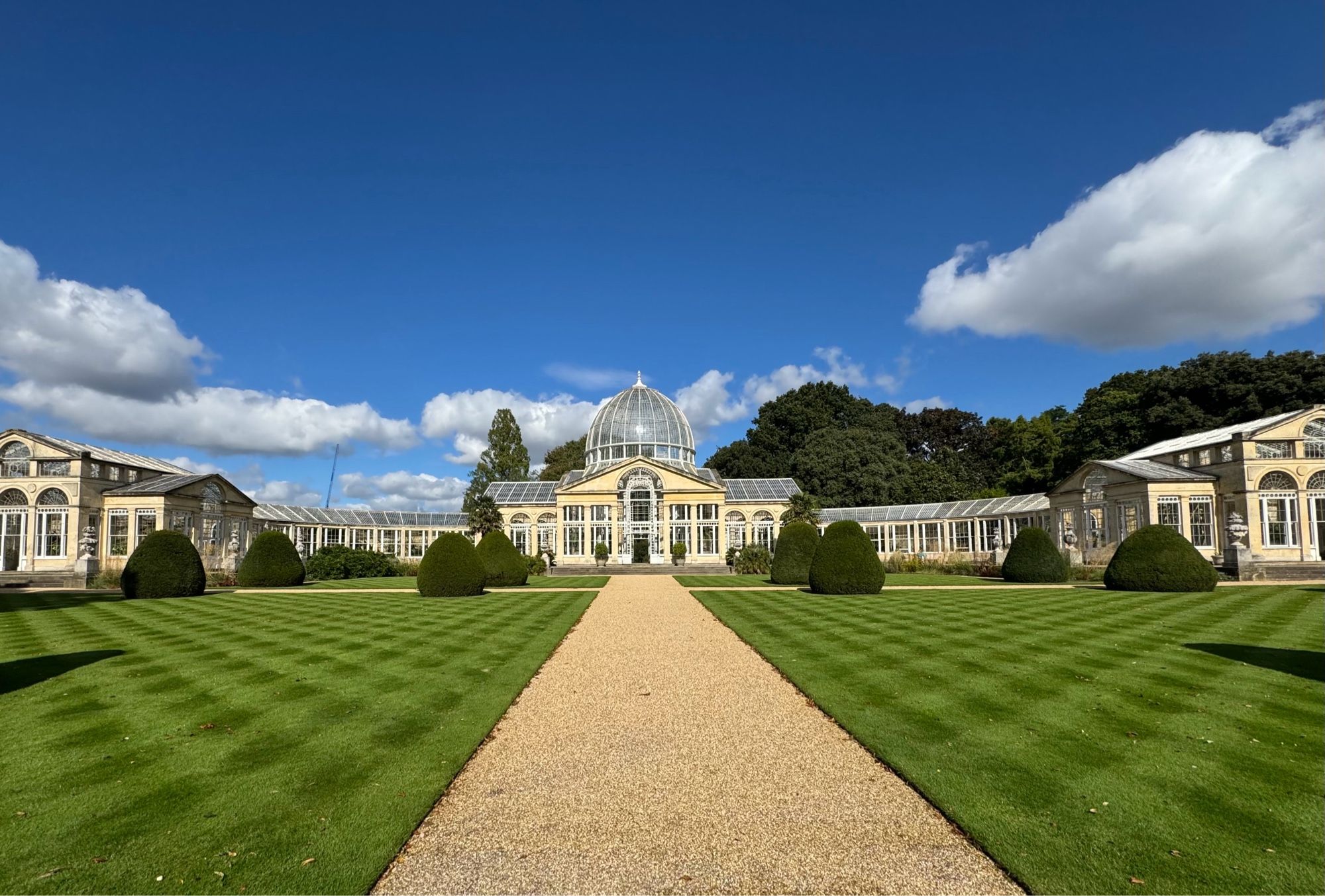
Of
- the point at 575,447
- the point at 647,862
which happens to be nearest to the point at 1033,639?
the point at 647,862

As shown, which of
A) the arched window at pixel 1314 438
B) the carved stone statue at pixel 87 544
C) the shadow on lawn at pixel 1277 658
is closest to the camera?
the shadow on lawn at pixel 1277 658

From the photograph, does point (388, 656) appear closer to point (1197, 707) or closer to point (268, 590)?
point (1197, 707)

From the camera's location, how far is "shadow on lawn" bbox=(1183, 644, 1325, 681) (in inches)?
421

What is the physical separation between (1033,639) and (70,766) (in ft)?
47.9

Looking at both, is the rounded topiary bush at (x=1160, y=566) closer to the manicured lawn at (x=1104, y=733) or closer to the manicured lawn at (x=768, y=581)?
the manicured lawn at (x=768, y=581)

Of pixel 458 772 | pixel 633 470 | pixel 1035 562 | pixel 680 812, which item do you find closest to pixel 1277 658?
pixel 680 812

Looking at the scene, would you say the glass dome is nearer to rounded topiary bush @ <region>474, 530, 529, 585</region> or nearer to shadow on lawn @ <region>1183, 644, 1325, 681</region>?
rounded topiary bush @ <region>474, 530, 529, 585</region>

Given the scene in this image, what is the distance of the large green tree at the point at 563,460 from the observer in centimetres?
8531

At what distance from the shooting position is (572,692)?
1108 centimetres

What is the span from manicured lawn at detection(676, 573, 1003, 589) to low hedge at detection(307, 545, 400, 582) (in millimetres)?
17459

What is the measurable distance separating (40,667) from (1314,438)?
1948 inches

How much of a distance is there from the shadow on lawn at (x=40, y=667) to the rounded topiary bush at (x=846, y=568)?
66.0ft

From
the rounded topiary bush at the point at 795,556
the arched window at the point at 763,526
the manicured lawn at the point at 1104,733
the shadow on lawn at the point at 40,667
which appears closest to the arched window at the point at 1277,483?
the rounded topiary bush at the point at 795,556

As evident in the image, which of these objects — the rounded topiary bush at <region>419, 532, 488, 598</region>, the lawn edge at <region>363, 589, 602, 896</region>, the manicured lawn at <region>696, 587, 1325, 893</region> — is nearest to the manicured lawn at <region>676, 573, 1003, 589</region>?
the rounded topiary bush at <region>419, 532, 488, 598</region>
